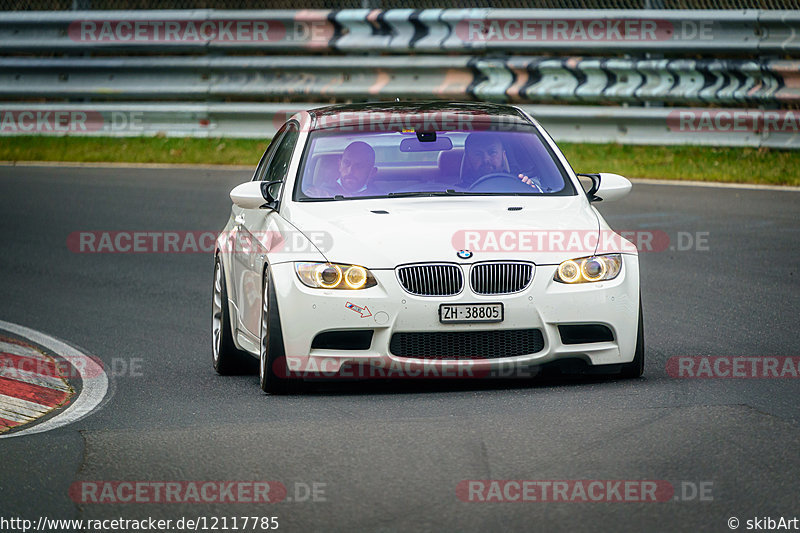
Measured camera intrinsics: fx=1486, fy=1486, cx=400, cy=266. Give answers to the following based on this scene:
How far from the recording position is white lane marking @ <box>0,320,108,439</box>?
25.0 ft

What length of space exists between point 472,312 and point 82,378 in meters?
2.75

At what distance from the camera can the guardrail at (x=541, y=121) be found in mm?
17906

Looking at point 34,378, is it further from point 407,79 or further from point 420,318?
point 407,79

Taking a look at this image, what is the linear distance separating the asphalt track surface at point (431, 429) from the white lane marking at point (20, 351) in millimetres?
412

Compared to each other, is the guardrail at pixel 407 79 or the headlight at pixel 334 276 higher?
the guardrail at pixel 407 79

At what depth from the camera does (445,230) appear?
7930 millimetres

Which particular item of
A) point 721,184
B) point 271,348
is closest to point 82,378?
point 271,348

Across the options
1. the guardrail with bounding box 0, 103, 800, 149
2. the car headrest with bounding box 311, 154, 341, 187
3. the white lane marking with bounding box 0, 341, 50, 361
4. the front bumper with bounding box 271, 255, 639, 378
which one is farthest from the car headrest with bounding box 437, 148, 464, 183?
the guardrail with bounding box 0, 103, 800, 149

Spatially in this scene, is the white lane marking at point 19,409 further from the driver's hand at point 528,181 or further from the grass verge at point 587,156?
the grass verge at point 587,156

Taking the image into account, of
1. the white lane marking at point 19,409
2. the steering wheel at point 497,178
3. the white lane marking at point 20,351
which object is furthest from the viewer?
the white lane marking at point 20,351

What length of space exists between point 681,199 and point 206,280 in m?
5.72

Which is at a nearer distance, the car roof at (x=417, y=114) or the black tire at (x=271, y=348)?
the black tire at (x=271, y=348)

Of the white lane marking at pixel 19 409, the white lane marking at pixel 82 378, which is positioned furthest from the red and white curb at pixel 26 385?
the white lane marking at pixel 82 378

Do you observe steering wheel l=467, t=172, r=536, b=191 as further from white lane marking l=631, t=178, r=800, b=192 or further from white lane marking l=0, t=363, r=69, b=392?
white lane marking l=631, t=178, r=800, b=192
